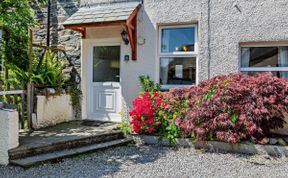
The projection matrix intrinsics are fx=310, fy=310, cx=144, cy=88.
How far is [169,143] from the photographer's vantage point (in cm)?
745

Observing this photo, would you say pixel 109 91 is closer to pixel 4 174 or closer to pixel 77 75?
pixel 77 75

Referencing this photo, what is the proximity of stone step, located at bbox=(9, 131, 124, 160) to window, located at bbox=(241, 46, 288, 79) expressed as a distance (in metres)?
3.81

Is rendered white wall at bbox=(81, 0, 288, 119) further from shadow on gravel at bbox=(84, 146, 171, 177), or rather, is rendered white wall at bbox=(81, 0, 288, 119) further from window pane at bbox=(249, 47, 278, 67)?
shadow on gravel at bbox=(84, 146, 171, 177)

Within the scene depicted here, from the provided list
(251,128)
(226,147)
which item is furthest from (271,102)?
(226,147)

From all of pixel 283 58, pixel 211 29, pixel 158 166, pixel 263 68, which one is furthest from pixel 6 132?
pixel 283 58

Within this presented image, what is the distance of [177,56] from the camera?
871 centimetres

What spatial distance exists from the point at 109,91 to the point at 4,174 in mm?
4474

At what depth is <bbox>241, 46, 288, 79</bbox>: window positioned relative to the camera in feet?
25.7

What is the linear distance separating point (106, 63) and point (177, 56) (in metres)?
2.27

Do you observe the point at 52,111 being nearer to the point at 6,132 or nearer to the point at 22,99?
the point at 22,99

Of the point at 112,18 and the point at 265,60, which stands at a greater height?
the point at 112,18

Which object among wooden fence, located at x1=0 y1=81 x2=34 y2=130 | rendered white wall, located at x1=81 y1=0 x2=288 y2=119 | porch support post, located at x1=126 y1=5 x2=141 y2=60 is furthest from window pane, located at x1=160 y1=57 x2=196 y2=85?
wooden fence, located at x1=0 y1=81 x2=34 y2=130

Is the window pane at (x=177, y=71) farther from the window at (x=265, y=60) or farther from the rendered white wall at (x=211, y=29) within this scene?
the window at (x=265, y=60)

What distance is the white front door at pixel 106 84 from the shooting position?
9289 millimetres
